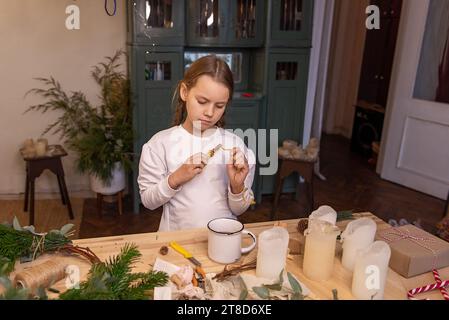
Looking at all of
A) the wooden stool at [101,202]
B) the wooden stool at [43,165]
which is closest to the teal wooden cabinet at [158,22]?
the wooden stool at [43,165]

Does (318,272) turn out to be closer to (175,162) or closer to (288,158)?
(175,162)

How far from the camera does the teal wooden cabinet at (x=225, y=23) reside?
3.06 m

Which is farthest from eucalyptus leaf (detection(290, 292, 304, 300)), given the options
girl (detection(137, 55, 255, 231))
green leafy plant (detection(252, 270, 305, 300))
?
girl (detection(137, 55, 255, 231))

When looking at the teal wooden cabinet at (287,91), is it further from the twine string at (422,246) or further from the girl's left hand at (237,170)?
the twine string at (422,246)

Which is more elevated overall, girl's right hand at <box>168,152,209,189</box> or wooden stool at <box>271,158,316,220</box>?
girl's right hand at <box>168,152,209,189</box>

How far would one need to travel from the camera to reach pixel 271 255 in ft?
3.18

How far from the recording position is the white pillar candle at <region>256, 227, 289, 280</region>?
3.18 ft

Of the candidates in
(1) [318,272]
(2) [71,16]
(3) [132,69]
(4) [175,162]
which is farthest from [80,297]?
(2) [71,16]

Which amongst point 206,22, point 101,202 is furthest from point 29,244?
point 206,22

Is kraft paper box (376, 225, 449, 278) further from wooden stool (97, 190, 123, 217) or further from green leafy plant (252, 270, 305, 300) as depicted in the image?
wooden stool (97, 190, 123, 217)

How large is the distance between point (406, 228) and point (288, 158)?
204 cm

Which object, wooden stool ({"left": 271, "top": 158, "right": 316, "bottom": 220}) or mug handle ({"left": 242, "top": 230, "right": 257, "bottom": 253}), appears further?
wooden stool ({"left": 271, "top": 158, "right": 316, "bottom": 220})

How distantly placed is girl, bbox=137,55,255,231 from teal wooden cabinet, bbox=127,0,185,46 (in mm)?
1637

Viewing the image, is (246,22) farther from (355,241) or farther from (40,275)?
(40,275)
